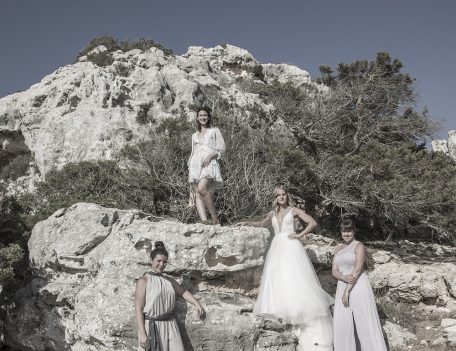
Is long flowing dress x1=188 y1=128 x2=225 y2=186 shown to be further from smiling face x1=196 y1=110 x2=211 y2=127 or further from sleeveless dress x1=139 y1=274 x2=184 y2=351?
sleeveless dress x1=139 y1=274 x2=184 y2=351

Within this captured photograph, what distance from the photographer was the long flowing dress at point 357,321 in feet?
18.4

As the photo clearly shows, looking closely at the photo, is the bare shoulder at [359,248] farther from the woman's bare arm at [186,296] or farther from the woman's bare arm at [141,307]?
the woman's bare arm at [141,307]

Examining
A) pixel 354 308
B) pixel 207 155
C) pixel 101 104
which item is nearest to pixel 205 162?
pixel 207 155

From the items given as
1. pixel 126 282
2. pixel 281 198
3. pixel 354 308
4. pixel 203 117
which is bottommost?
pixel 354 308

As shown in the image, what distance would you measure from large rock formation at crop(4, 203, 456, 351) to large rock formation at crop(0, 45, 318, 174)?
Result: 191 inches

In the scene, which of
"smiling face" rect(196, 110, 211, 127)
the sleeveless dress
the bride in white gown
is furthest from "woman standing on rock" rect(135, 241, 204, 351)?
"smiling face" rect(196, 110, 211, 127)

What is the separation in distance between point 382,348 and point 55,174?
353 inches

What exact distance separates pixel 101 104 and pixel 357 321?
34.1ft

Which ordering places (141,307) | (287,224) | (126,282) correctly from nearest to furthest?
(141,307) → (126,282) → (287,224)

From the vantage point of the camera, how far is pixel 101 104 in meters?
13.4

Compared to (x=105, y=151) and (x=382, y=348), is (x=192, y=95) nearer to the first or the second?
(x=105, y=151)

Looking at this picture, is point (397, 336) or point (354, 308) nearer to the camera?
point (354, 308)

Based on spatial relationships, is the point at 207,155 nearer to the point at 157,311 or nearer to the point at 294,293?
the point at 294,293

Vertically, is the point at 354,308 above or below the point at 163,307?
below
